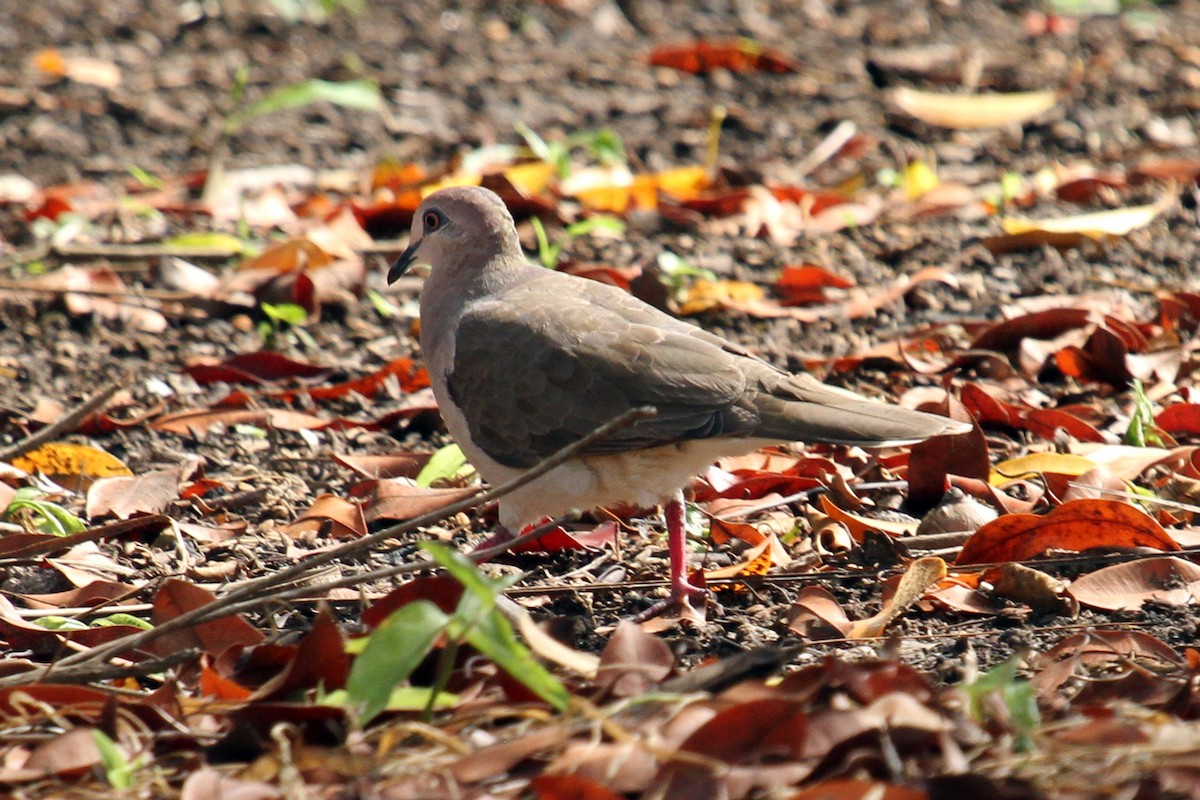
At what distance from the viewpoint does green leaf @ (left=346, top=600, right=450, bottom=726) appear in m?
2.56

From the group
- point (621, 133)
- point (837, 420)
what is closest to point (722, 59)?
point (621, 133)

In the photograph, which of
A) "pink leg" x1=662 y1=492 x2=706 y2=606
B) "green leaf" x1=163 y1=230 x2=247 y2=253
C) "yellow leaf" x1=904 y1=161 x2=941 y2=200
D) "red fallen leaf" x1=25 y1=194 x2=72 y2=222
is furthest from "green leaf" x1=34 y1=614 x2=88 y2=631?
"yellow leaf" x1=904 y1=161 x2=941 y2=200

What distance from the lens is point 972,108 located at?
8.23 metres

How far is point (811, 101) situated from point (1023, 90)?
4.08 feet

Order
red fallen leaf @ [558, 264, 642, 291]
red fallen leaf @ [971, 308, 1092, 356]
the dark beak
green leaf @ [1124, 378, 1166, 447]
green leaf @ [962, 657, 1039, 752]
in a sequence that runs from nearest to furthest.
Result: green leaf @ [962, 657, 1039, 752], green leaf @ [1124, 378, 1166, 447], the dark beak, red fallen leaf @ [971, 308, 1092, 356], red fallen leaf @ [558, 264, 642, 291]

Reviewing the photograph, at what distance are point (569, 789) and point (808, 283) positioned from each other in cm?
395

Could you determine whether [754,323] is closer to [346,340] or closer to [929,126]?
[346,340]

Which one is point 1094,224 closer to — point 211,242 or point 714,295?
point 714,295

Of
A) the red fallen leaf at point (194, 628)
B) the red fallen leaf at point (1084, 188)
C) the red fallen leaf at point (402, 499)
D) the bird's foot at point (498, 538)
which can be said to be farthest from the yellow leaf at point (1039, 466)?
the red fallen leaf at point (1084, 188)

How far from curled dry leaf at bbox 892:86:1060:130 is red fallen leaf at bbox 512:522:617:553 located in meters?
4.66

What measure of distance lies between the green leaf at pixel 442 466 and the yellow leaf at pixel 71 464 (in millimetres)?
964

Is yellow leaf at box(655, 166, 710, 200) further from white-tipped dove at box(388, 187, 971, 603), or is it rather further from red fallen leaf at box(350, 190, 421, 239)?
white-tipped dove at box(388, 187, 971, 603)

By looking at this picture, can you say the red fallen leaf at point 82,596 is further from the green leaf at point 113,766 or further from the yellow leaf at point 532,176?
the yellow leaf at point 532,176

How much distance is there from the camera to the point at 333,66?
9.32m
